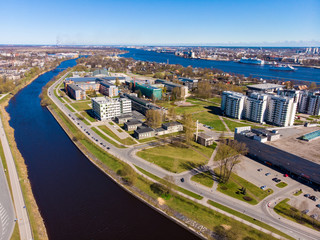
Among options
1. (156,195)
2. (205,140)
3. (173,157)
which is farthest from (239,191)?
(205,140)

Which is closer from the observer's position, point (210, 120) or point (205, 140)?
point (205, 140)

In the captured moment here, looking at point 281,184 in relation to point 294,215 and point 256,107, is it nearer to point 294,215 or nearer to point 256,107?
point 294,215

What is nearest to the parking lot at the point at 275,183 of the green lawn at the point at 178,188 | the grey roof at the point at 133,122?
the green lawn at the point at 178,188

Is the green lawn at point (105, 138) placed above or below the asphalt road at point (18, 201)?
above

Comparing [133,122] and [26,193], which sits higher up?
[133,122]

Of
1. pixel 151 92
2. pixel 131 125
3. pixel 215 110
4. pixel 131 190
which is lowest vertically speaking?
pixel 131 190

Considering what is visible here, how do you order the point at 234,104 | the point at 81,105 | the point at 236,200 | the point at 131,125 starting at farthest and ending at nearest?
1. the point at 81,105
2. the point at 234,104
3. the point at 131,125
4. the point at 236,200

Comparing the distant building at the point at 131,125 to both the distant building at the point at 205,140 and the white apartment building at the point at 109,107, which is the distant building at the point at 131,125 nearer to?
the white apartment building at the point at 109,107

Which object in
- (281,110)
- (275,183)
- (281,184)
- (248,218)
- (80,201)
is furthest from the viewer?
(281,110)

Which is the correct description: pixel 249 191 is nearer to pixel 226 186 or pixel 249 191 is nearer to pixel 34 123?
pixel 226 186
